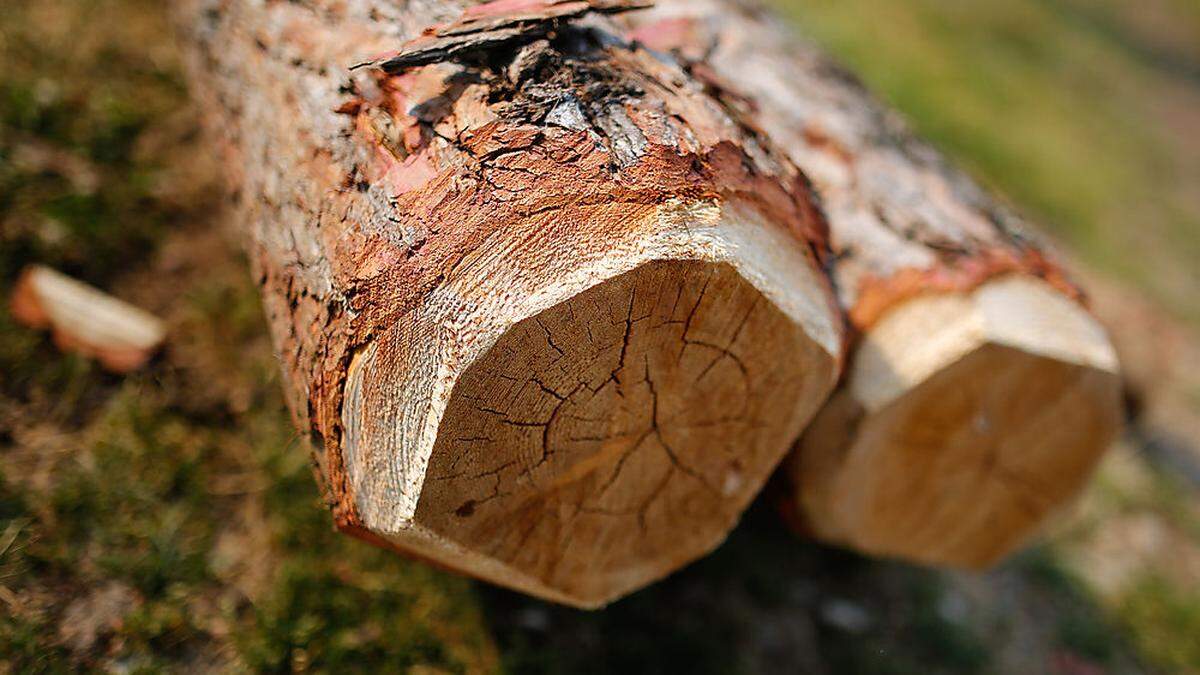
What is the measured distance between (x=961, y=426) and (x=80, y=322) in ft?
7.37

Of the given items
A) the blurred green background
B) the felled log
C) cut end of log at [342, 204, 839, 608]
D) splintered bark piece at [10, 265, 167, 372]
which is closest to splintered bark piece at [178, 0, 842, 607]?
cut end of log at [342, 204, 839, 608]

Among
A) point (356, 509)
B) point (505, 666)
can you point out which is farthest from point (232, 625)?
point (356, 509)

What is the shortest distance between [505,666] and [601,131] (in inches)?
50.6

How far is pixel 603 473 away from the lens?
1.50m

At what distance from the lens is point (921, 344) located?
1714mm

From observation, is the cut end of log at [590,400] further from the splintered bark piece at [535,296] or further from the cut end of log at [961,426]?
the cut end of log at [961,426]

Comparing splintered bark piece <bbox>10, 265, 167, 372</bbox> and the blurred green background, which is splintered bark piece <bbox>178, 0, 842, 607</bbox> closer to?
the blurred green background

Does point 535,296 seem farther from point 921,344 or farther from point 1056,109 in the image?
point 1056,109

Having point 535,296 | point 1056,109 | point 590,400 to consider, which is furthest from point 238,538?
point 1056,109

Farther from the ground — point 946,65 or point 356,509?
point 356,509

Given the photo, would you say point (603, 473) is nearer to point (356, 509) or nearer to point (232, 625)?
point (356, 509)

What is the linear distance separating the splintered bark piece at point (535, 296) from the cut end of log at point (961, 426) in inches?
10.7

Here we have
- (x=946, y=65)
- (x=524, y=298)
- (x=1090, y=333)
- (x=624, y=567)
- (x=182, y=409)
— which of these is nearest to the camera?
(x=524, y=298)

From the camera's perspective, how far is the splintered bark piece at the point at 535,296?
1.25 metres
